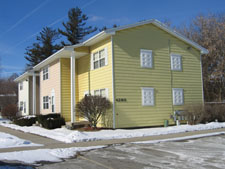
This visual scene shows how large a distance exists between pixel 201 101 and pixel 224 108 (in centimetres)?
162

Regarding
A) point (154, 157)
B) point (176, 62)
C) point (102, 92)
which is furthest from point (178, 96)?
point (154, 157)

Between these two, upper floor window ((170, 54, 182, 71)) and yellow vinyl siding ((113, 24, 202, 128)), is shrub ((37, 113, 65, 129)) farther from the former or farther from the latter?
upper floor window ((170, 54, 182, 71))

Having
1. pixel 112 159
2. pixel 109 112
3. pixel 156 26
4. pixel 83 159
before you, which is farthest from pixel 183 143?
pixel 156 26

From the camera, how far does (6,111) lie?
26.1 m

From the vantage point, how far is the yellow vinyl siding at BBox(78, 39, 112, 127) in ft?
53.0

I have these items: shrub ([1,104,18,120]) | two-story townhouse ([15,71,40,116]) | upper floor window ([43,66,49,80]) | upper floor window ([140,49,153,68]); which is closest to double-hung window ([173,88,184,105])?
upper floor window ([140,49,153,68])

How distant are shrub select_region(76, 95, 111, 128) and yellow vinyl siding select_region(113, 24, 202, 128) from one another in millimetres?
842

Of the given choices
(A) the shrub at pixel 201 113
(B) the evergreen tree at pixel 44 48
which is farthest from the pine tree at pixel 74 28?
(A) the shrub at pixel 201 113

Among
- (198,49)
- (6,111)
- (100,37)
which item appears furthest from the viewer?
(6,111)

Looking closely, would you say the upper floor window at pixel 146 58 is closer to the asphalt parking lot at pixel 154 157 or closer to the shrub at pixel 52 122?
the shrub at pixel 52 122

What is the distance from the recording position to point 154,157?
8195mm

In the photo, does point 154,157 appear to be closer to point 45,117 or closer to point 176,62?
point 176,62

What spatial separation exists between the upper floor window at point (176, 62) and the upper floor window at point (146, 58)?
1.83m

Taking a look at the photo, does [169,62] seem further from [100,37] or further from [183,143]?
[183,143]
